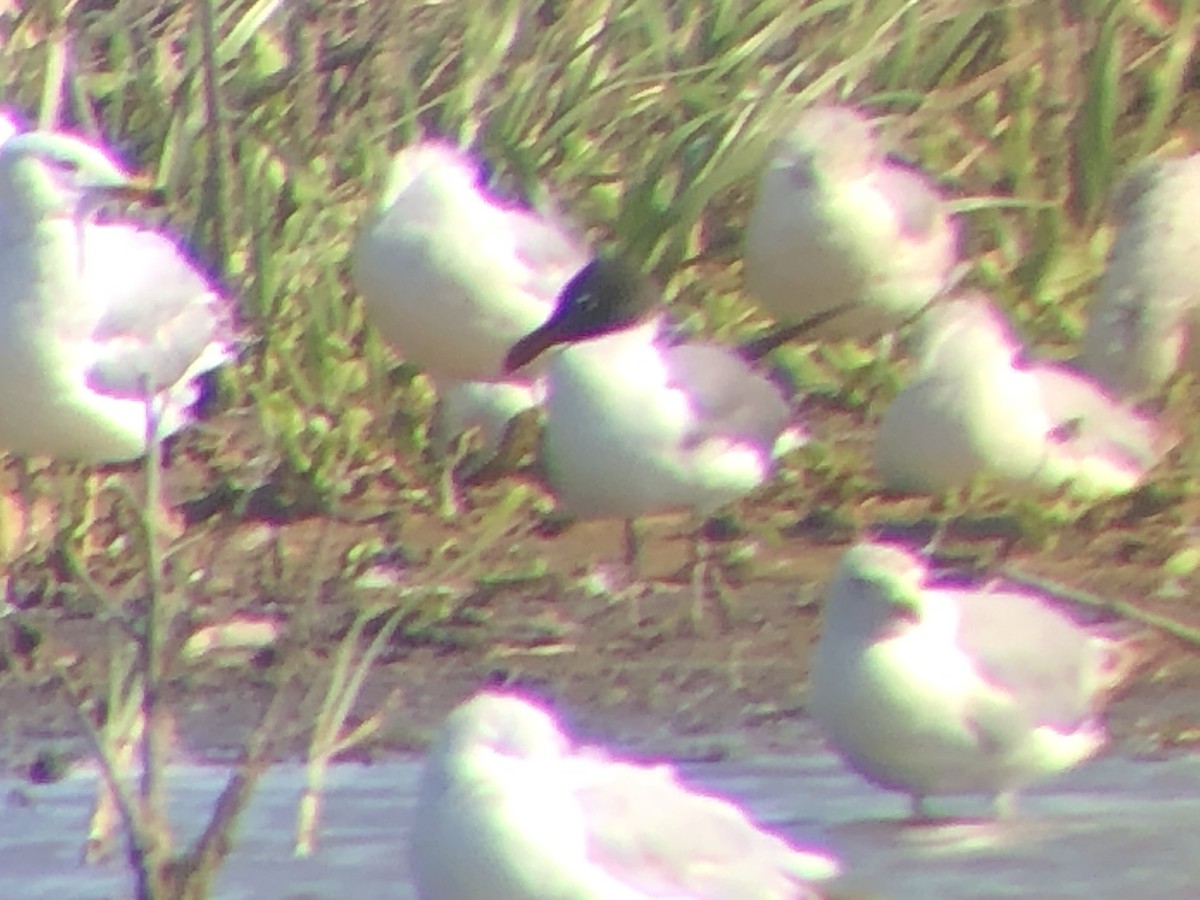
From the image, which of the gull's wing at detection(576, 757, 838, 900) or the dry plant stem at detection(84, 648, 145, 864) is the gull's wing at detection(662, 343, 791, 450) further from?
the gull's wing at detection(576, 757, 838, 900)

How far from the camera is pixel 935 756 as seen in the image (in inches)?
201

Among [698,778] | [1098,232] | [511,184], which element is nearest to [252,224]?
[511,184]

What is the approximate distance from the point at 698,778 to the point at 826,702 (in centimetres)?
22

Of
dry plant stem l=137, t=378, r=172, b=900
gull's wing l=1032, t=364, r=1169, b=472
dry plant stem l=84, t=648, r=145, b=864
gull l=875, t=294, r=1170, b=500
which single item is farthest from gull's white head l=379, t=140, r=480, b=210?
dry plant stem l=137, t=378, r=172, b=900

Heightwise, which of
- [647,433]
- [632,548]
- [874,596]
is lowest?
[874,596]

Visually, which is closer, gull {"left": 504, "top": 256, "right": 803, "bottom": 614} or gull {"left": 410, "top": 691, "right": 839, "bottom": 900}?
gull {"left": 410, "top": 691, "right": 839, "bottom": 900}

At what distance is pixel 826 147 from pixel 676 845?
11.9ft

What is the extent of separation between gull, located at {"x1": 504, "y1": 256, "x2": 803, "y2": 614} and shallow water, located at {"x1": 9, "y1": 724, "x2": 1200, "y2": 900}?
1.20m

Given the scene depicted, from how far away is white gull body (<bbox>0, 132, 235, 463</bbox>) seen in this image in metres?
6.64

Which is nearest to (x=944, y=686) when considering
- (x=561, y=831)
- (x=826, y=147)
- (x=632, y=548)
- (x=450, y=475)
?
(x=561, y=831)

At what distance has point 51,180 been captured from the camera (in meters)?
6.91

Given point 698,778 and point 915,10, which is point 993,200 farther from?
point 698,778

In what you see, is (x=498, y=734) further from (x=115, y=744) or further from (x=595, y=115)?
(x=595, y=115)

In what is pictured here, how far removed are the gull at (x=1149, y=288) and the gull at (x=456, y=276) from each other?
1055 mm
